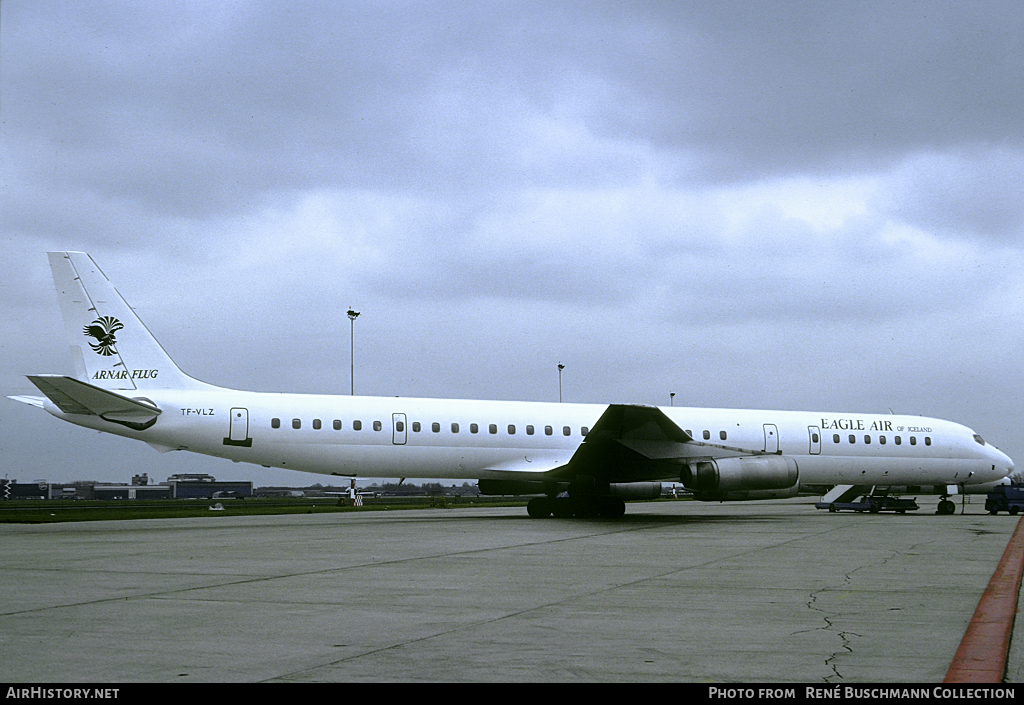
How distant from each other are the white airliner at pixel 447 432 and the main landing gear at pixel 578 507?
4 cm

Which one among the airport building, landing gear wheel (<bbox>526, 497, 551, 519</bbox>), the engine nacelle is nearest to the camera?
the engine nacelle

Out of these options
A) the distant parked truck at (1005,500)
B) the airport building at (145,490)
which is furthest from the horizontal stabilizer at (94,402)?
the airport building at (145,490)

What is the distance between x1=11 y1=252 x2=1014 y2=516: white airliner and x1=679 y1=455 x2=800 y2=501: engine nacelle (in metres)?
0.03

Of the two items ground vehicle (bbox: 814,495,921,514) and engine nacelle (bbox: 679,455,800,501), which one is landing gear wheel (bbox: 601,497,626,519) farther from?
ground vehicle (bbox: 814,495,921,514)

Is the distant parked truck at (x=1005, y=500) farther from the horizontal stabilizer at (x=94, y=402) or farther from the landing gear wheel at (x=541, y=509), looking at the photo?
the horizontal stabilizer at (x=94, y=402)

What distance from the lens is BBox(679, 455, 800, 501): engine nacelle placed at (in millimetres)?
21047

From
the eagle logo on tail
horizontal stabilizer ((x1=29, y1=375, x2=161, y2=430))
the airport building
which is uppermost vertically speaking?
the eagle logo on tail

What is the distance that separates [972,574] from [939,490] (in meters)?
22.2

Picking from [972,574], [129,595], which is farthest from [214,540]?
[972,574]

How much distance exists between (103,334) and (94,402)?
2.40 metres

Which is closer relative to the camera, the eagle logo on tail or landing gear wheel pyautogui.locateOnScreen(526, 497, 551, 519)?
the eagle logo on tail

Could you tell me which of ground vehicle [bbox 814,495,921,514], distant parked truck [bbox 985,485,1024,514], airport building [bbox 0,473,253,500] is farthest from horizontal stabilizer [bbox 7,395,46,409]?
airport building [bbox 0,473,253,500]

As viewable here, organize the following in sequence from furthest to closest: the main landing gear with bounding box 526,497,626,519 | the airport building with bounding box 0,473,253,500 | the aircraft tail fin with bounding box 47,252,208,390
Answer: the airport building with bounding box 0,473,253,500, the main landing gear with bounding box 526,497,626,519, the aircraft tail fin with bounding box 47,252,208,390
